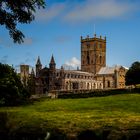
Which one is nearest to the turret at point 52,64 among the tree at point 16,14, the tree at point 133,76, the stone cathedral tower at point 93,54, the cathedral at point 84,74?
the cathedral at point 84,74

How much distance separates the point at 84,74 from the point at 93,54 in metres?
16.5

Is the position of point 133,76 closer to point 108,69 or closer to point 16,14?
point 108,69

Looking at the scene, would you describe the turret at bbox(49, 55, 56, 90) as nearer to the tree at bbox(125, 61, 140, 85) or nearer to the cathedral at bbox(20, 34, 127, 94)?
the cathedral at bbox(20, 34, 127, 94)

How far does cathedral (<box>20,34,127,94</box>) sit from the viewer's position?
139250 mm

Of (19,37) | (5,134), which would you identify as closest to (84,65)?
(19,37)

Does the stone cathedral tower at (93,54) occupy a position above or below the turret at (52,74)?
above

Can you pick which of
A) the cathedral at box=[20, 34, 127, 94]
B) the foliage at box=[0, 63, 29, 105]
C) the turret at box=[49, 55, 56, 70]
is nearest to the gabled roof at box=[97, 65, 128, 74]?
the cathedral at box=[20, 34, 127, 94]

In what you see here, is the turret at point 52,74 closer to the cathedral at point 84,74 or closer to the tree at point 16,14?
the cathedral at point 84,74

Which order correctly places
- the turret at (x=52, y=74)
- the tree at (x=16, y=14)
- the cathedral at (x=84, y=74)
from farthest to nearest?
the cathedral at (x=84, y=74)
the turret at (x=52, y=74)
the tree at (x=16, y=14)

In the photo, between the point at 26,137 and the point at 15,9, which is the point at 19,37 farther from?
the point at 26,137

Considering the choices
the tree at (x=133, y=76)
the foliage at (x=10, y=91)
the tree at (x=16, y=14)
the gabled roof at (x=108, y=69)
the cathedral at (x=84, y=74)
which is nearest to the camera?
the tree at (x=16, y=14)

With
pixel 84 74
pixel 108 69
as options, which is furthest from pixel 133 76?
pixel 108 69

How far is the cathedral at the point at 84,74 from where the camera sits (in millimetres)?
139250

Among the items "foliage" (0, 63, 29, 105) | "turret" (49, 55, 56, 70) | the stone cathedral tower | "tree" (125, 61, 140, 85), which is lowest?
"foliage" (0, 63, 29, 105)
